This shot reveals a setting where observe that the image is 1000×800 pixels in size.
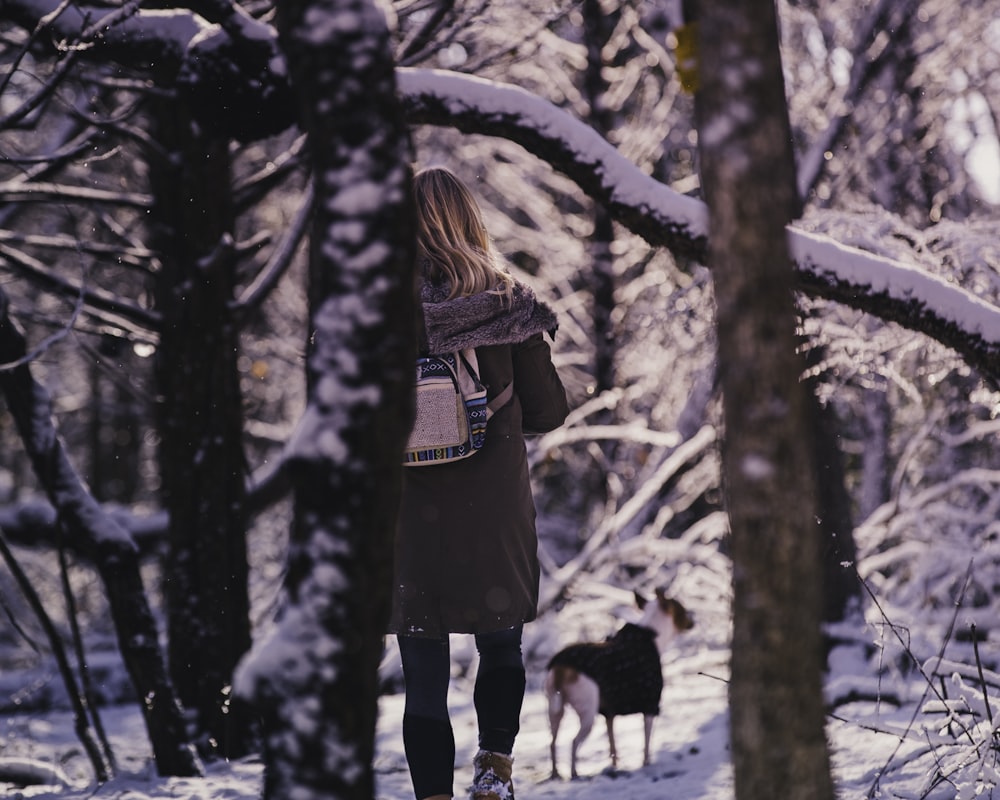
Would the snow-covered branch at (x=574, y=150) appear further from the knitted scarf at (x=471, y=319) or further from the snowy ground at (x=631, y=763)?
the snowy ground at (x=631, y=763)

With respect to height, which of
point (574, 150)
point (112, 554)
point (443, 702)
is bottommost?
point (443, 702)

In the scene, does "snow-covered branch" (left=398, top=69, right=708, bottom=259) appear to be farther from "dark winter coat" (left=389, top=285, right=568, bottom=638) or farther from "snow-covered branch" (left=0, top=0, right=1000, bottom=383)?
"dark winter coat" (left=389, top=285, right=568, bottom=638)

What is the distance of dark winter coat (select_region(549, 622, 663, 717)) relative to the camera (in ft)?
14.3

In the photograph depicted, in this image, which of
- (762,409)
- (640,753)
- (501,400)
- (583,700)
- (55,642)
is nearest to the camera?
(762,409)

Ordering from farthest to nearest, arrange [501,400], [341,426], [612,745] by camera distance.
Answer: [612,745] < [501,400] < [341,426]

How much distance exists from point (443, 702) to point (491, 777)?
0.25 meters

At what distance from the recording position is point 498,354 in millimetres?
3170

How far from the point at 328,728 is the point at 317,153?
109 cm

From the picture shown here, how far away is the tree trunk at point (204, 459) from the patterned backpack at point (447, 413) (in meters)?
2.19

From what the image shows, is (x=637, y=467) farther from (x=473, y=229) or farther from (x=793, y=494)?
(x=793, y=494)

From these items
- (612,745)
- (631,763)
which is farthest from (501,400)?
(631,763)

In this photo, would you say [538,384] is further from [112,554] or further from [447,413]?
[112,554]

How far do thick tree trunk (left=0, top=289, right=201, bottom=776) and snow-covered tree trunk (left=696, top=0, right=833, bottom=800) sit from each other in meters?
3.14

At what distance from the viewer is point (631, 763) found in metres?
4.63
